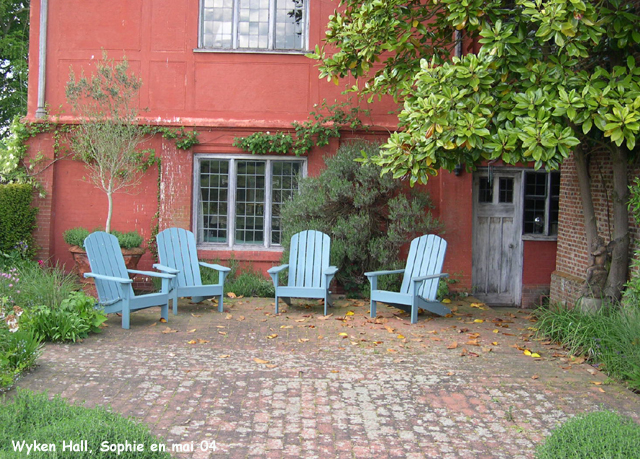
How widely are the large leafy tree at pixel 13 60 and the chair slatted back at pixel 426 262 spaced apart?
12.8m

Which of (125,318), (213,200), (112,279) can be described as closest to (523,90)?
(112,279)

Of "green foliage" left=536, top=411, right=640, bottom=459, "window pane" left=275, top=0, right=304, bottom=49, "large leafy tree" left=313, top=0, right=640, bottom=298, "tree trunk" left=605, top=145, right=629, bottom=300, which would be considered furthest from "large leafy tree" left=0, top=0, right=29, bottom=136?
"green foliage" left=536, top=411, right=640, bottom=459

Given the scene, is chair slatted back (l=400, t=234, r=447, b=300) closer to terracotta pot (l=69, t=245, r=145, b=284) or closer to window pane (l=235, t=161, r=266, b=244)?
window pane (l=235, t=161, r=266, b=244)

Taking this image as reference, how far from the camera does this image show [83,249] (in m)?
9.11

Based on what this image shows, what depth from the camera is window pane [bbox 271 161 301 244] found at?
10.2m

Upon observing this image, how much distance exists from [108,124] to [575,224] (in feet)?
22.2

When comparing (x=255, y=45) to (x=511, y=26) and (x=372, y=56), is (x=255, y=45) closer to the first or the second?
(x=372, y=56)

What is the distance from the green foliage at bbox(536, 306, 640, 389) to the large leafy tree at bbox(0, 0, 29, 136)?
48.8 ft

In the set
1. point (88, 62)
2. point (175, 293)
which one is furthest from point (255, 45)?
point (175, 293)

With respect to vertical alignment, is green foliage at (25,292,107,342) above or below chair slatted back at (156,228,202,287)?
below

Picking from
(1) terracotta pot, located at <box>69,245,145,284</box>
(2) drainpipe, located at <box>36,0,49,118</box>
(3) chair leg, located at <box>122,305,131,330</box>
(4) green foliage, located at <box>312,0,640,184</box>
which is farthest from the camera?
(2) drainpipe, located at <box>36,0,49,118</box>

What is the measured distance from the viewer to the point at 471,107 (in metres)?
6.08

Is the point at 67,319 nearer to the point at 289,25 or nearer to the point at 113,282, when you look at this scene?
the point at 113,282

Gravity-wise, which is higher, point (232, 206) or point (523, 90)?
point (523, 90)
